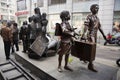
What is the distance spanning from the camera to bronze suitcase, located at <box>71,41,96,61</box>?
10.8 feet

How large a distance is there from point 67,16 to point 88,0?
10.8 metres

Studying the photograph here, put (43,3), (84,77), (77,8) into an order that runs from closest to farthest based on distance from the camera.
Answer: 1. (84,77)
2. (77,8)
3. (43,3)

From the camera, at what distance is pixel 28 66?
4.40 meters

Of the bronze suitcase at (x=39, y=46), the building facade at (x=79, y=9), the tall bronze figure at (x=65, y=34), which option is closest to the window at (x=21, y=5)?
the building facade at (x=79, y=9)

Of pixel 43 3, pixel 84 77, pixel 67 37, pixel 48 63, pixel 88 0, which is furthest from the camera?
pixel 43 3

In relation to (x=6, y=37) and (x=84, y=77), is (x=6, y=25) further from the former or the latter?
(x=84, y=77)

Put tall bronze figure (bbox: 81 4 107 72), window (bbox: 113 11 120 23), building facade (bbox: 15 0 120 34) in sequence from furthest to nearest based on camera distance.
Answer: building facade (bbox: 15 0 120 34)
window (bbox: 113 11 120 23)
tall bronze figure (bbox: 81 4 107 72)

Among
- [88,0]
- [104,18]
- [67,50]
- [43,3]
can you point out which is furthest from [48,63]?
[43,3]

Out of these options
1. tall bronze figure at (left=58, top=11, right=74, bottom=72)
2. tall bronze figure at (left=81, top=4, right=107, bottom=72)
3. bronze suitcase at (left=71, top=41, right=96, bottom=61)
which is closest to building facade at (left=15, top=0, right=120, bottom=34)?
tall bronze figure at (left=81, top=4, right=107, bottom=72)

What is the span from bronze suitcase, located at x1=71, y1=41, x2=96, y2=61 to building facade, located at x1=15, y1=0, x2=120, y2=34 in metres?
9.25

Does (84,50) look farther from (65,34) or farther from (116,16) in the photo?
(116,16)

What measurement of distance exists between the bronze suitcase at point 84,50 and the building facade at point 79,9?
925cm

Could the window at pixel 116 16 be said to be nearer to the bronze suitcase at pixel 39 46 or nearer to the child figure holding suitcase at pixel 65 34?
the bronze suitcase at pixel 39 46

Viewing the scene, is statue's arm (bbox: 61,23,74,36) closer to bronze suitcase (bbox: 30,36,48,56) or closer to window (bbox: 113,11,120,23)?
bronze suitcase (bbox: 30,36,48,56)
